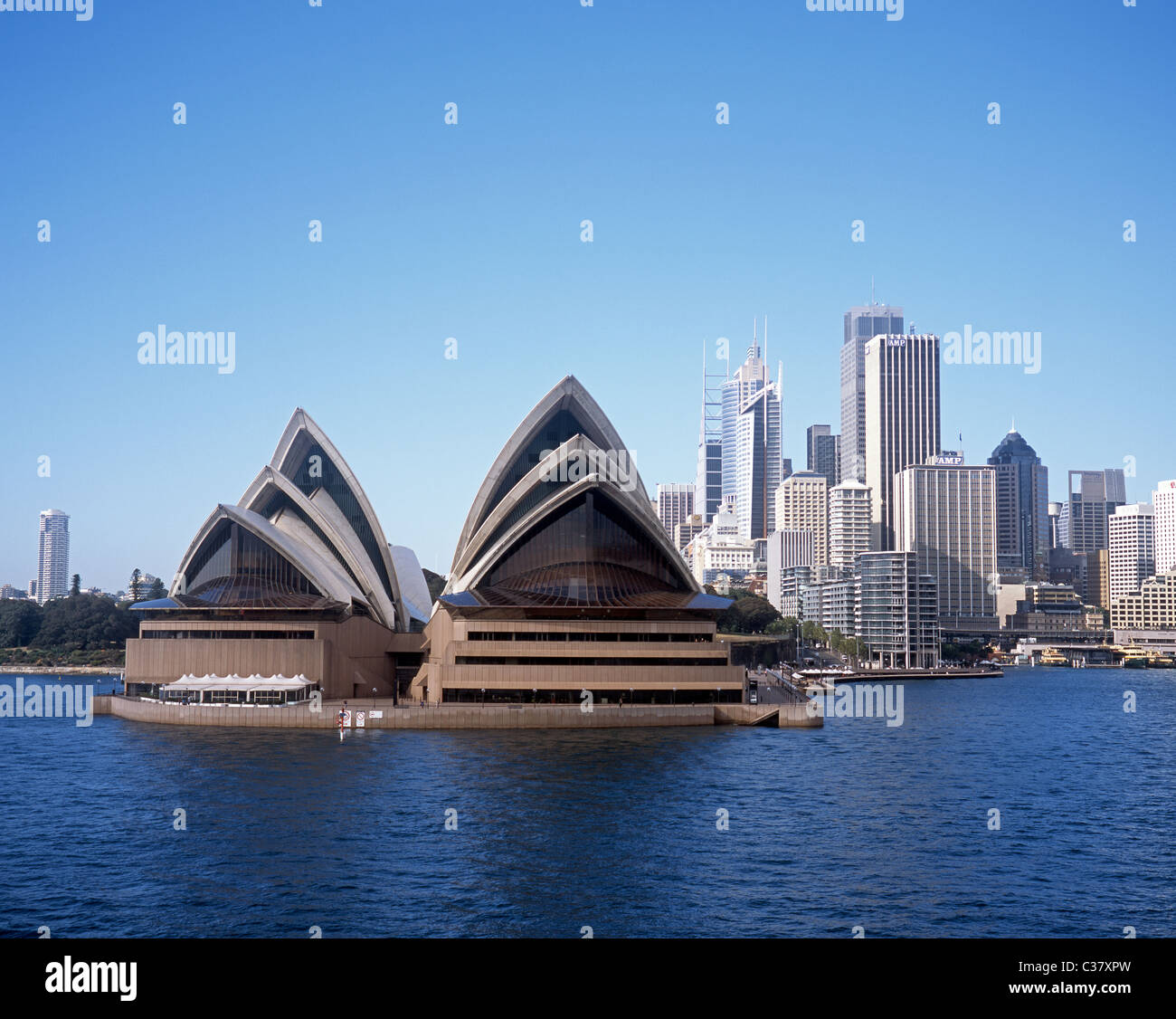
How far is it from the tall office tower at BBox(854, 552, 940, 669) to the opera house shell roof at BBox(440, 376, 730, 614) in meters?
90.8

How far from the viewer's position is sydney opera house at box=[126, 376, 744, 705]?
6700cm

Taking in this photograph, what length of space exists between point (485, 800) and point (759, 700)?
38.5 m

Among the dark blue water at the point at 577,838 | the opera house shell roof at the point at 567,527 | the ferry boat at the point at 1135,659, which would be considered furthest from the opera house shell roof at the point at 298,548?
the ferry boat at the point at 1135,659

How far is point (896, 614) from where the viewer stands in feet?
528

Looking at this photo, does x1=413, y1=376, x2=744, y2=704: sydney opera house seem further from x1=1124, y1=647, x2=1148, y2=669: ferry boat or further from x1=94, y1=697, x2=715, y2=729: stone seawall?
x1=1124, y1=647, x2=1148, y2=669: ferry boat

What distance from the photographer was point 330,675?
71.0 metres

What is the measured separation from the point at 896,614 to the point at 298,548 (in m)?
107

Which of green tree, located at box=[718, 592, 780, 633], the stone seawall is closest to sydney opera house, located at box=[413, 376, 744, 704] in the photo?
the stone seawall

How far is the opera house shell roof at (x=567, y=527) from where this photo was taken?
7125 centimetres

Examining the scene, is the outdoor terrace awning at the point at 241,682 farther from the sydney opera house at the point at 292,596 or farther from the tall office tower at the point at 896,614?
the tall office tower at the point at 896,614

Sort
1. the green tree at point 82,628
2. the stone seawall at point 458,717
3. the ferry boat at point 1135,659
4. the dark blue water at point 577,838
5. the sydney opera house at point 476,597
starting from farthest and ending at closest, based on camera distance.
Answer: the ferry boat at point 1135,659 → the green tree at point 82,628 → the sydney opera house at point 476,597 → the stone seawall at point 458,717 → the dark blue water at point 577,838

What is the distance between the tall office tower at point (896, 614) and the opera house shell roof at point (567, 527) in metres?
90.8

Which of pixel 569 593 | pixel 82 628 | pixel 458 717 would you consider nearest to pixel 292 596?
pixel 458 717
